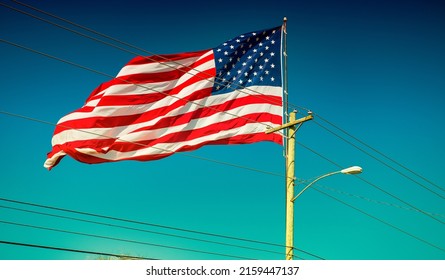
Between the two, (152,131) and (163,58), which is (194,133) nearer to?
(152,131)

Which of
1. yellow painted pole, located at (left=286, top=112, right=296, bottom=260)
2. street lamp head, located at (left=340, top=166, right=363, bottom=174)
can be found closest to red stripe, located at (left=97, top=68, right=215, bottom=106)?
yellow painted pole, located at (left=286, top=112, right=296, bottom=260)

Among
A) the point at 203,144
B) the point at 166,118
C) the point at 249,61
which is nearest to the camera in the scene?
the point at 203,144

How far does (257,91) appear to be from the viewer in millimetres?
13492

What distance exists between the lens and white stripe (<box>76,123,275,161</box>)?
12.1 m

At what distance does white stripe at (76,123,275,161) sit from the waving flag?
0.03m

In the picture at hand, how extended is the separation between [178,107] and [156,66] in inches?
53.5

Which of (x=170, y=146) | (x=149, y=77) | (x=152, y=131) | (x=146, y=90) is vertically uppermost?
(x=149, y=77)

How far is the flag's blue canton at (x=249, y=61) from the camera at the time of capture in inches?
535

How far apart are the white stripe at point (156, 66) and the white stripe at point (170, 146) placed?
2.24 metres

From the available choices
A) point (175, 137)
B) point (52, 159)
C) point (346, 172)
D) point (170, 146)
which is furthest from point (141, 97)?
point (346, 172)

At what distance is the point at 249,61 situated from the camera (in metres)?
13.8

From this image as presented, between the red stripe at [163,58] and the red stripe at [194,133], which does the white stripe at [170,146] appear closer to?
the red stripe at [194,133]

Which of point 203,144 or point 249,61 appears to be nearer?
point 203,144

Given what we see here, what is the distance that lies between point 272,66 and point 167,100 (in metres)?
3.32
